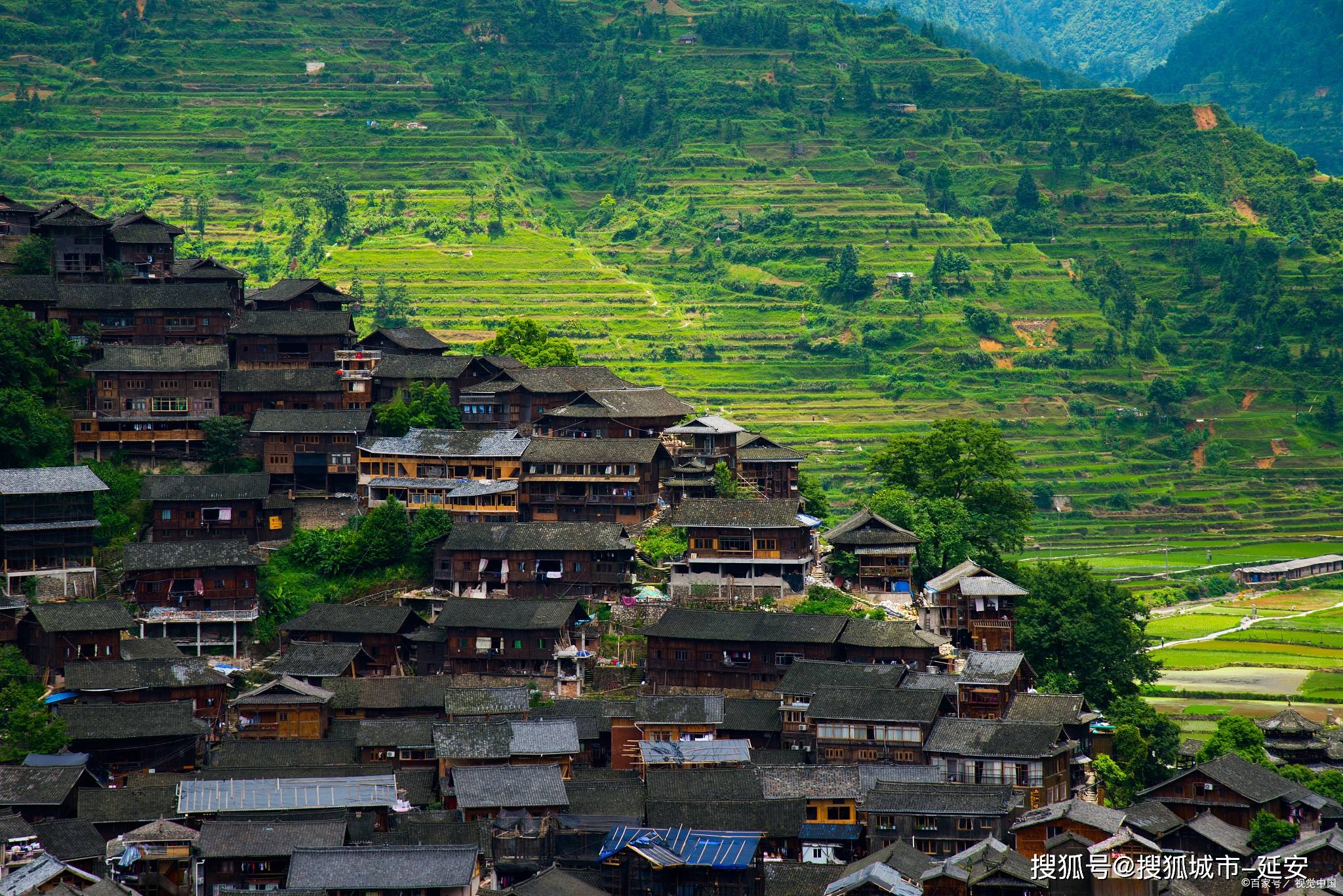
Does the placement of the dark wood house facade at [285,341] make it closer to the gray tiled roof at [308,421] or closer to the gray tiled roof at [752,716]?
the gray tiled roof at [308,421]

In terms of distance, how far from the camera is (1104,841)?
41.4 meters

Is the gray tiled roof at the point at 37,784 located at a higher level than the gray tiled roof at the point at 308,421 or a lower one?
lower

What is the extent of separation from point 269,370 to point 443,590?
11.2 metres

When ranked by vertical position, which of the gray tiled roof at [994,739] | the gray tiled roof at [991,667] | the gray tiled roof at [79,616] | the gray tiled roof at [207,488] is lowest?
the gray tiled roof at [994,739]

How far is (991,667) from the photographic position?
49844mm

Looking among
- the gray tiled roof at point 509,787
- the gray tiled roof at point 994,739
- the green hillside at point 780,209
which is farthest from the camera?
the green hillside at point 780,209

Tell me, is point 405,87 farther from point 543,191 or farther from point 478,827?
point 478,827

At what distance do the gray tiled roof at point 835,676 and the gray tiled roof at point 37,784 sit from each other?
18.5 m

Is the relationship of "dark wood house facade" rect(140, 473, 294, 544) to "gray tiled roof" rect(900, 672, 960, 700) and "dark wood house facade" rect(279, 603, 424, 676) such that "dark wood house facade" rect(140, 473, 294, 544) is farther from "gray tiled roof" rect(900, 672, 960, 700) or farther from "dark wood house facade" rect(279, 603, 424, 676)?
"gray tiled roof" rect(900, 672, 960, 700)

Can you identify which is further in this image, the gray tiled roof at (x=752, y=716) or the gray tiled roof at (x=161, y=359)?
the gray tiled roof at (x=161, y=359)

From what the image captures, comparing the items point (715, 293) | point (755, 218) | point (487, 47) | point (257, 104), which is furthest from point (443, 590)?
point (487, 47)

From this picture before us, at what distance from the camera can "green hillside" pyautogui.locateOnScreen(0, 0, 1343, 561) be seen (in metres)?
98.2

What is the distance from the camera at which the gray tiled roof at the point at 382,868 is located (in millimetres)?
40562

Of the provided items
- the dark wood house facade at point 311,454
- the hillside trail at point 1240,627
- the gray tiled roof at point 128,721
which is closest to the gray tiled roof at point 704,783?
the gray tiled roof at point 128,721
